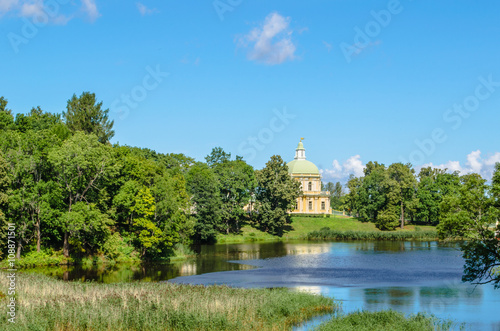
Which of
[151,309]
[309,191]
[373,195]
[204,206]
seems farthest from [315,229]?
[151,309]

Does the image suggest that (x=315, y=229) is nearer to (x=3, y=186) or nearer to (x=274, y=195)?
(x=274, y=195)

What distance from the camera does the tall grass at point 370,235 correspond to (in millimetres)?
87875

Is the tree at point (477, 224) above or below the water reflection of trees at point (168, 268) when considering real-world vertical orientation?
above

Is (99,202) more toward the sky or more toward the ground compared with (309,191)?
more toward the ground

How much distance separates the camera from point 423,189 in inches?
4198

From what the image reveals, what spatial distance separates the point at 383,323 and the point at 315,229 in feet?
248

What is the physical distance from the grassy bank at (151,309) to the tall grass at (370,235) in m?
62.7

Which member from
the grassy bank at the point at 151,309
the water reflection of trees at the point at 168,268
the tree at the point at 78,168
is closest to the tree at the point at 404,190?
the water reflection of trees at the point at 168,268

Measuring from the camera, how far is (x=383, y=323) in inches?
914

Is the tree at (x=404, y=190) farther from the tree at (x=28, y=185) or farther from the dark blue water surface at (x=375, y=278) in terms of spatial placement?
the tree at (x=28, y=185)

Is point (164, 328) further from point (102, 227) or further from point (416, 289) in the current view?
point (102, 227)

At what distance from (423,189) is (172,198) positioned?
6952 centimetres

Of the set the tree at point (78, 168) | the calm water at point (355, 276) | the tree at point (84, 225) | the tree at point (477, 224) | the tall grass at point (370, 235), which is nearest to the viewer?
the tree at point (477, 224)

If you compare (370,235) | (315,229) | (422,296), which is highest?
(315,229)
